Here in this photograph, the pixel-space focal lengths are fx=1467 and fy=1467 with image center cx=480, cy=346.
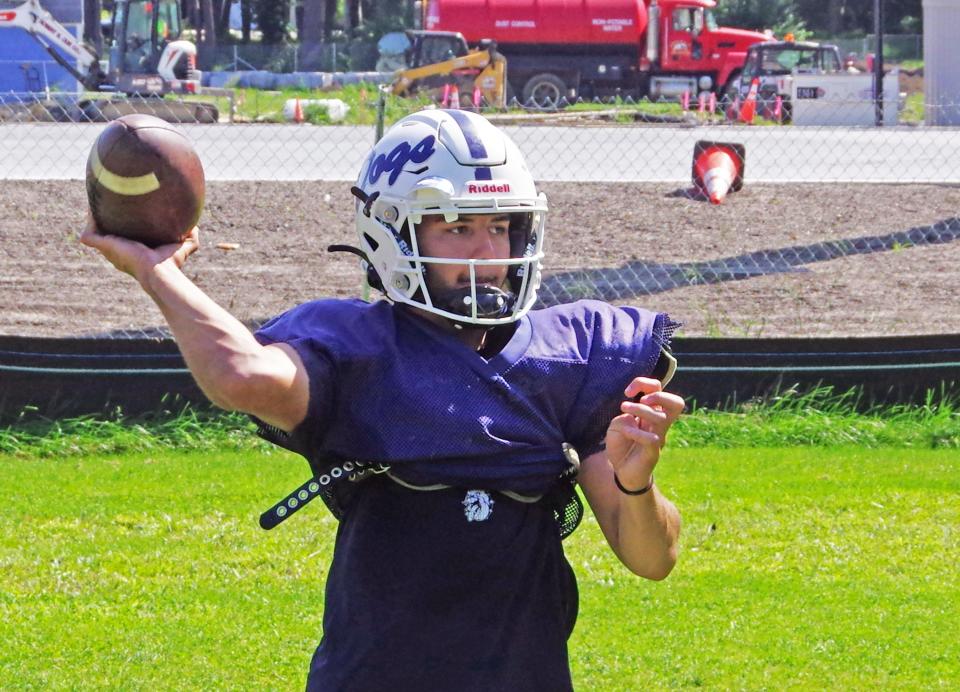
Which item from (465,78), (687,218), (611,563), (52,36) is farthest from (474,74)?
(611,563)

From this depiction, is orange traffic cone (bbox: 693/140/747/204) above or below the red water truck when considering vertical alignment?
below

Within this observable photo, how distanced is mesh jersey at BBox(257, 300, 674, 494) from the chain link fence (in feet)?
16.3

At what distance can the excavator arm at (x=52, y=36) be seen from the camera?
2825cm

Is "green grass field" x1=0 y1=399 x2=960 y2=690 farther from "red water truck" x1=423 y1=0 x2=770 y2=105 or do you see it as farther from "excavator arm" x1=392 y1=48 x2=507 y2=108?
"red water truck" x1=423 y1=0 x2=770 y2=105

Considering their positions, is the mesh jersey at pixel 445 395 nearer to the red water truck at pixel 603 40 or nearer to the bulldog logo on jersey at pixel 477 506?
the bulldog logo on jersey at pixel 477 506

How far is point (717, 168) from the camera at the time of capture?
11.9m

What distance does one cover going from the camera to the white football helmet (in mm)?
2330

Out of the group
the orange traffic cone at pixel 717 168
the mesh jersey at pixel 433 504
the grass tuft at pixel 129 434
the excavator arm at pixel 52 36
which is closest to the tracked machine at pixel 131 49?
the excavator arm at pixel 52 36

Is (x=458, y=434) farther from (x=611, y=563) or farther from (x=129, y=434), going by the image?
(x=129, y=434)

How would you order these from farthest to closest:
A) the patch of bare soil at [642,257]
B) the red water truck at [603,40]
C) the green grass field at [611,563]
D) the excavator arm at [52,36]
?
the red water truck at [603,40]
the excavator arm at [52,36]
the patch of bare soil at [642,257]
the green grass field at [611,563]

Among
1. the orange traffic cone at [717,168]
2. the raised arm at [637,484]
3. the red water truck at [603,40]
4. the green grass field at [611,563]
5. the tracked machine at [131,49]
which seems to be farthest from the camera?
the red water truck at [603,40]

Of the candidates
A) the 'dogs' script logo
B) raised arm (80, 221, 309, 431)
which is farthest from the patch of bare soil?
raised arm (80, 221, 309, 431)

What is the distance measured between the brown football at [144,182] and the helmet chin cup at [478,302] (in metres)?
0.41

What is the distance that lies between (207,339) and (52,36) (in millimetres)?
28358
